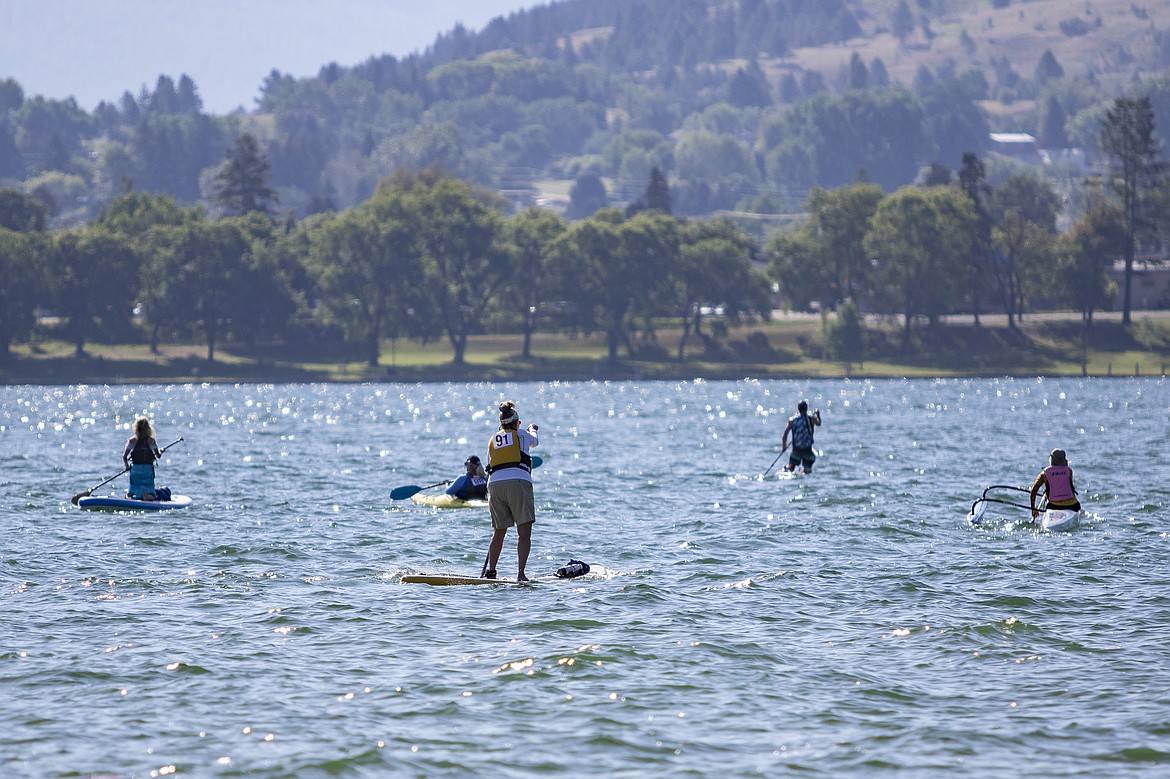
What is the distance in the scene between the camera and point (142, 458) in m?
31.8

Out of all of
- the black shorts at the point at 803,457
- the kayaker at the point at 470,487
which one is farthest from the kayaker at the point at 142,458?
the black shorts at the point at 803,457

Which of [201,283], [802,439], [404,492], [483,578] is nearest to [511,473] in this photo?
[483,578]

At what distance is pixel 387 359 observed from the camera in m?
148

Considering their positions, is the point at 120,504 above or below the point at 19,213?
below

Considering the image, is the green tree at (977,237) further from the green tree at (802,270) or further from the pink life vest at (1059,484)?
the pink life vest at (1059,484)

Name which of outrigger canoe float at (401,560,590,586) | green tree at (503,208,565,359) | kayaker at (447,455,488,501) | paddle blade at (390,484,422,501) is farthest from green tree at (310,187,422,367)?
outrigger canoe float at (401,560,590,586)

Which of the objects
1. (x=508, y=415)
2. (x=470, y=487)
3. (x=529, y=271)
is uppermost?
(x=529, y=271)

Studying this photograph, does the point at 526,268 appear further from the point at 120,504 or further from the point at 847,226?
the point at 120,504

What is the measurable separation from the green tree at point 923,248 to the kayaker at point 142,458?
4676 inches

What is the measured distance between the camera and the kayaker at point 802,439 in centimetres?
3925

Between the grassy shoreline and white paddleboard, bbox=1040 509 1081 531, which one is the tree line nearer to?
the grassy shoreline

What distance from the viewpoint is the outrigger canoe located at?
32.8 meters

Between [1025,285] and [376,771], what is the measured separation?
145 meters

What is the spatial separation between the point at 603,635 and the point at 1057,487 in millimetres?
13445
